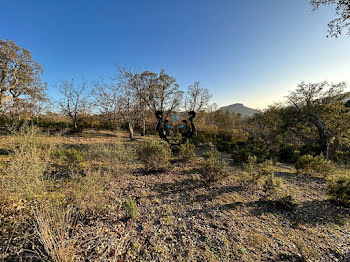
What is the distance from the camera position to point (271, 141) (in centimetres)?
997

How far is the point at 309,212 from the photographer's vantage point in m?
2.89

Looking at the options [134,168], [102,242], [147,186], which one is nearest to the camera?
[102,242]

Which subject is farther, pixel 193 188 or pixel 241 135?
pixel 241 135

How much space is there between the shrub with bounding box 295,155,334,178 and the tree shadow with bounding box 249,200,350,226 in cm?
234

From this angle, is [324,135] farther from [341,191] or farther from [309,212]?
[309,212]

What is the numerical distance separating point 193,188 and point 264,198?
1.81 meters

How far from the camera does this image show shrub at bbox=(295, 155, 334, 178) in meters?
4.89

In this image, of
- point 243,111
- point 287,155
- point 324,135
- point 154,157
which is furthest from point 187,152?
point 243,111

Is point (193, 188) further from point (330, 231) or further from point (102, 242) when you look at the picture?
point (330, 231)

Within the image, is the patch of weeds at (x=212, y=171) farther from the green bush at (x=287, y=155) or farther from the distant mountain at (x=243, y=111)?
the distant mountain at (x=243, y=111)

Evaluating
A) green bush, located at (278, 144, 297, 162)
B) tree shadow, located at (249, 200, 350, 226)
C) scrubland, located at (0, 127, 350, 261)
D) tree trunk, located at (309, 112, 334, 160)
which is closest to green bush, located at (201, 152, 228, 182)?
scrubland, located at (0, 127, 350, 261)

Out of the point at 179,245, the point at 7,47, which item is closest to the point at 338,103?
the point at 179,245

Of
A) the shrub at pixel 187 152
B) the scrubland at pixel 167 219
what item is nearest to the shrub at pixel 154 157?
the scrubland at pixel 167 219

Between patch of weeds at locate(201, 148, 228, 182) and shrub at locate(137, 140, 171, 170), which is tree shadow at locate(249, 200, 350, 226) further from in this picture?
shrub at locate(137, 140, 171, 170)
